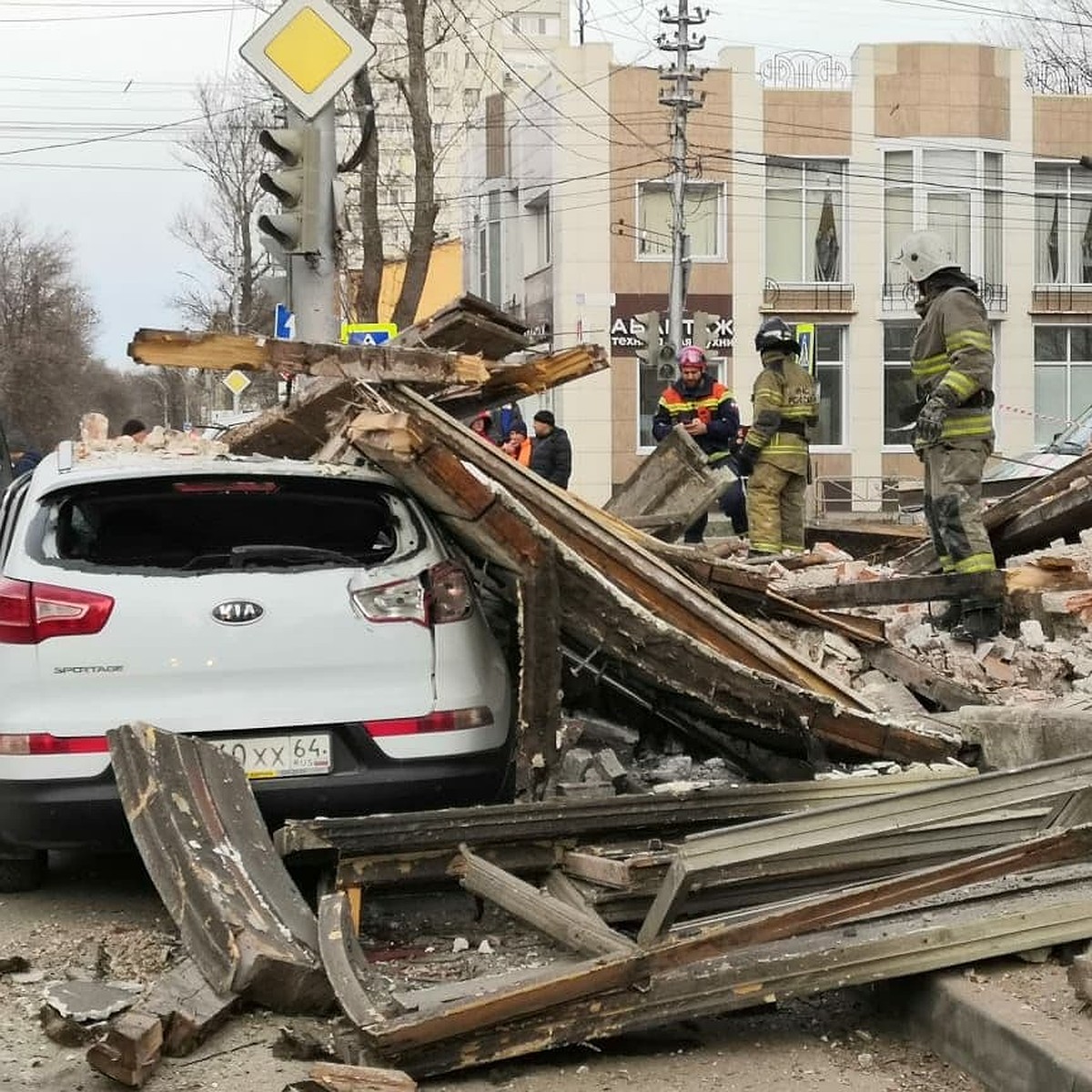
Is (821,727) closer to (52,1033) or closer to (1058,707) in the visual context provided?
(1058,707)

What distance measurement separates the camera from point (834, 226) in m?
41.3

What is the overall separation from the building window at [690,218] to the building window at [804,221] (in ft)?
4.06

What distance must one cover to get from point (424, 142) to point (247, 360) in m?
23.5

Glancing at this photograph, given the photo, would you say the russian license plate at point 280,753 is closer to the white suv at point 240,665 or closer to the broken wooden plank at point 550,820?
the white suv at point 240,665

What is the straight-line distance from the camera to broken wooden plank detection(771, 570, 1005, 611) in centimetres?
839

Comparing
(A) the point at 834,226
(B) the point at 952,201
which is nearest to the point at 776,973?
(A) the point at 834,226

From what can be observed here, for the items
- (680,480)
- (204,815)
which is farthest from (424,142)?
(204,815)

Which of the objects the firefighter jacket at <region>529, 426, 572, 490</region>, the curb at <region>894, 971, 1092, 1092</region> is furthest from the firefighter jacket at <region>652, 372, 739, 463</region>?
the curb at <region>894, 971, 1092, 1092</region>

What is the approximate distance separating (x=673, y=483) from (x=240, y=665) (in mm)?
6293

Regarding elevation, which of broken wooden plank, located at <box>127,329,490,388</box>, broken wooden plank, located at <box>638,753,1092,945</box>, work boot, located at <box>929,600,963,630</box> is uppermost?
broken wooden plank, located at <box>127,329,490,388</box>

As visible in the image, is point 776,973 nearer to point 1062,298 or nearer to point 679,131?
point 679,131

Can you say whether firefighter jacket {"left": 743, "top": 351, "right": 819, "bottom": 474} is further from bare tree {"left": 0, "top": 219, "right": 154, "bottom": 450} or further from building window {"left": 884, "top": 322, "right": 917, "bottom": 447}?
bare tree {"left": 0, "top": 219, "right": 154, "bottom": 450}

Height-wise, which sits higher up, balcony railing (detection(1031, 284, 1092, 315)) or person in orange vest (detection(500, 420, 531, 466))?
balcony railing (detection(1031, 284, 1092, 315))

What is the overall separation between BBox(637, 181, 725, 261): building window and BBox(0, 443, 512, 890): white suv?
3505 centimetres
